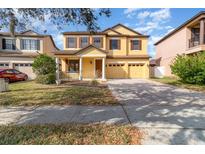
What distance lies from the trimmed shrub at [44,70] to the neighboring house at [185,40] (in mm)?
16059

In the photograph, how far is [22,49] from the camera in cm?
2766

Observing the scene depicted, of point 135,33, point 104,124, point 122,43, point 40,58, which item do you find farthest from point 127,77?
→ point 104,124

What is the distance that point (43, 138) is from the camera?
4.57 meters

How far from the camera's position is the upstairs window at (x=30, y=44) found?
27.7 meters

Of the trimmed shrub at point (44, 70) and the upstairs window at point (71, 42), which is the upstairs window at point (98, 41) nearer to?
the upstairs window at point (71, 42)

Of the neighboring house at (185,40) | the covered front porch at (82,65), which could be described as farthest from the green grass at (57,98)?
the neighboring house at (185,40)

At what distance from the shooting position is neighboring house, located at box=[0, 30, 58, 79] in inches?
1025

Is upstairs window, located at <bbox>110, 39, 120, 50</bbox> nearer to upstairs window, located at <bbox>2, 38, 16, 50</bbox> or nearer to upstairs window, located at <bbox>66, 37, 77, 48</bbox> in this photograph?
upstairs window, located at <bbox>66, 37, 77, 48</bbox>

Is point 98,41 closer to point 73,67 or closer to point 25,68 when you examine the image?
point 73,67

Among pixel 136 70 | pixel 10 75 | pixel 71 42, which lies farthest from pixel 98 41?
pixel 10 75

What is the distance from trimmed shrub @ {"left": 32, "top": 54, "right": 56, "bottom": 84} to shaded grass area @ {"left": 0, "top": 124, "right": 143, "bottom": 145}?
506 inches

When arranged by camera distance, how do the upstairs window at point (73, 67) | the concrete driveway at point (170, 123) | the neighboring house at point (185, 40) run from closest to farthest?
the concrete driveway at point (170, 123), the neighboring house at point (185, 40), the upstairs window at point (73, 67)

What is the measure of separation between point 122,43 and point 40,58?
12.3m
